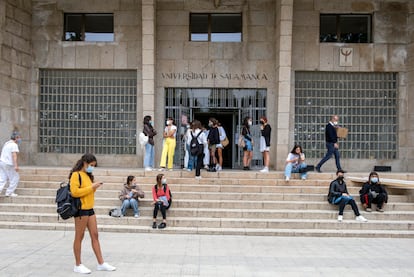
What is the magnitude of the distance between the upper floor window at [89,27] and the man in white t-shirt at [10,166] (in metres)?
6.58

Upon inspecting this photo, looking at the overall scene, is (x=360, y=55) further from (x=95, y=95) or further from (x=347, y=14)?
(x=95, y=95)

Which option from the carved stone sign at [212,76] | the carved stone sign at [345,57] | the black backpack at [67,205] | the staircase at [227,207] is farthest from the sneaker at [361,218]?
the carved stone sign at [345,57]

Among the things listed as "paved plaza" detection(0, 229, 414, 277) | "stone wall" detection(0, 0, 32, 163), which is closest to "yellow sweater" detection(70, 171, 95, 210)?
"paved plaza" detection(0, 229, 414, 277)

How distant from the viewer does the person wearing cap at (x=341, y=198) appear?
1003 centimetres

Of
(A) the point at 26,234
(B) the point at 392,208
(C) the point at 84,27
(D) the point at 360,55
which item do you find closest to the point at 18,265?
(A) the point at 26,234

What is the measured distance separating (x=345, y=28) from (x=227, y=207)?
30.8 ft

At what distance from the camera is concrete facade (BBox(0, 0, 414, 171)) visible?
1571cm

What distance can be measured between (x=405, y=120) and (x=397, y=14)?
13.1 feet

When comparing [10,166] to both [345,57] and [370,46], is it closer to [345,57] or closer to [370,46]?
[345,57]

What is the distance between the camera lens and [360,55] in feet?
52.0

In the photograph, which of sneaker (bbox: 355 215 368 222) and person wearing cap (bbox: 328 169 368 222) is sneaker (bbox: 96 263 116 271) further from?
sneaker (bbox: 355 215 368 222)

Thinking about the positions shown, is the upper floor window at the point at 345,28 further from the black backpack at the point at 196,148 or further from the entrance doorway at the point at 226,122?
the black backpack at the point at 196,148

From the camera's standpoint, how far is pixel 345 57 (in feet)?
51.9

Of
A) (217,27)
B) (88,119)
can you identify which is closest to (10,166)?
(88,119)
